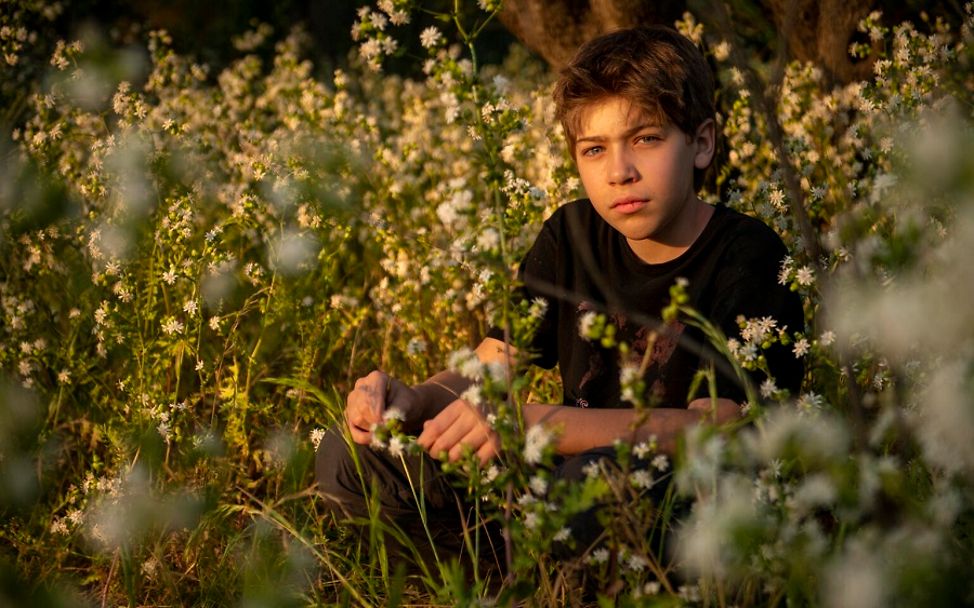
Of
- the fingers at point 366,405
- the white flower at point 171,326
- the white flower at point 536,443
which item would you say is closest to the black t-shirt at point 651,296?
the fingers at point 366,405

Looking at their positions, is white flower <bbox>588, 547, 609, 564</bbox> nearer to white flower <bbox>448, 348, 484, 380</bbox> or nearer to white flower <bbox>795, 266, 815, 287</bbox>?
white flower <bbox>448, 348, 484, 380</bbox>

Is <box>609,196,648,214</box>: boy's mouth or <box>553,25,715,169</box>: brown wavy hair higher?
<box>553,25,715,169</box>: brown wavy hair

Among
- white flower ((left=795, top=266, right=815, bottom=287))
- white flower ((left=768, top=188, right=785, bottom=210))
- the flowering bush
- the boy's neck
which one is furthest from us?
white flower ((left=768, top=188, right=785, bottom=210))

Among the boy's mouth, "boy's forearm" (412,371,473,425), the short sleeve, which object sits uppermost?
the boy's mouth

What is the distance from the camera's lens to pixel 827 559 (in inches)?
61.5

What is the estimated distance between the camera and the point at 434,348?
4.14 metres

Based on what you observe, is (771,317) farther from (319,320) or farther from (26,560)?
(26,560)

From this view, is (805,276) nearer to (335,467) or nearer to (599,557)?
(599,557)

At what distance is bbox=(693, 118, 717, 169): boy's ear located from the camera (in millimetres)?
2812

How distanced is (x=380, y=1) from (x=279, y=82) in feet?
14.1

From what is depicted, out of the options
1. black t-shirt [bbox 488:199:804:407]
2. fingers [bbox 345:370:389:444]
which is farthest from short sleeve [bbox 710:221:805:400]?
fingers [bbox 345:370:389:444]

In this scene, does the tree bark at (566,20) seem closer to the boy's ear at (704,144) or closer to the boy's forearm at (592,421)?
the boy's ear at (704,144)

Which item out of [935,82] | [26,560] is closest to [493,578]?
[26,560]

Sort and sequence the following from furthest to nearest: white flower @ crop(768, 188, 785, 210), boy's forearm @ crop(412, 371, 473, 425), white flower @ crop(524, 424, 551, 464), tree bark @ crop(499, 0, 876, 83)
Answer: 1. tree bark @ crop(499, 0, 876, 83)
2. white flower @ crop(768, 188, 785, 210)
3. boy's forearm @ crop(412, 371, 473, 425)
4. white flower @ crop(524, 424, 551, 464)
